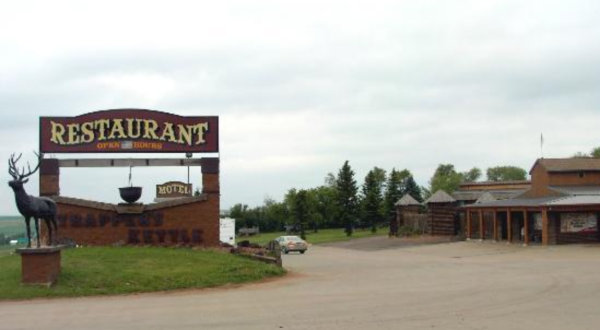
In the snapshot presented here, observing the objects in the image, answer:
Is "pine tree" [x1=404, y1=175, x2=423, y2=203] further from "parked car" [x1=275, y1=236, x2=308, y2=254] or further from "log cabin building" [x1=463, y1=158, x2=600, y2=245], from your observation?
"parked car" [x1=275, y1=236, x2=308, y2=254]

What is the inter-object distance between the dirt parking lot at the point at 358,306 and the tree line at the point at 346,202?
54.9 m

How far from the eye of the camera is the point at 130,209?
95.4 ft

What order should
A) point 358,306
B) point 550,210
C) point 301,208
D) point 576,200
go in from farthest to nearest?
point 301,208 < point 576,200 < point 550,210 < point 358,306

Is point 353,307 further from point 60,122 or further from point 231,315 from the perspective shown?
point 60,122

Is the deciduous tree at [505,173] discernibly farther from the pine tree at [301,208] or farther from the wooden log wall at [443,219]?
the wooden log wall at [443,219]

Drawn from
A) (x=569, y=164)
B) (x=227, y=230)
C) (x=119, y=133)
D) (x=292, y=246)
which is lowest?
(x=292, y=246)

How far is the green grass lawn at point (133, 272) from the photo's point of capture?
18.6 m

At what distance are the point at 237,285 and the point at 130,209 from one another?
10.2 m

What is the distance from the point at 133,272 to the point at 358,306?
8866mm

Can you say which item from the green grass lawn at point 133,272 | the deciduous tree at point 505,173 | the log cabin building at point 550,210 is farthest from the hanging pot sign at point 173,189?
the deciduous tree at point 505,173

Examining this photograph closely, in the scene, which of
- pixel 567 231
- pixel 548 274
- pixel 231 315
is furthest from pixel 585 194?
pixel 231 315

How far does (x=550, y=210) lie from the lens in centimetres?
3988

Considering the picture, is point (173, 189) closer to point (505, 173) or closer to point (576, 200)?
point (576, 200)

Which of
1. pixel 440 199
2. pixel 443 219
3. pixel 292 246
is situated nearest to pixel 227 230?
pixel 292 246
